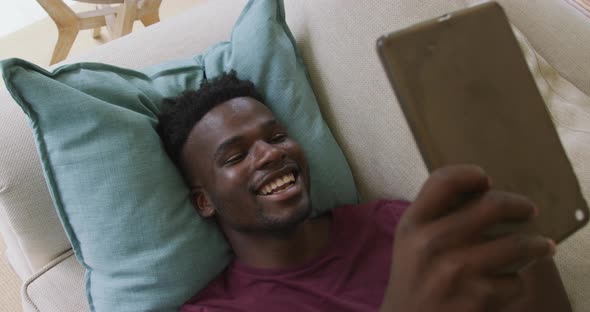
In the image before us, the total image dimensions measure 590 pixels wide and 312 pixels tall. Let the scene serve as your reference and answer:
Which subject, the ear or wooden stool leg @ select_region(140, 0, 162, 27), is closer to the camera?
the ear

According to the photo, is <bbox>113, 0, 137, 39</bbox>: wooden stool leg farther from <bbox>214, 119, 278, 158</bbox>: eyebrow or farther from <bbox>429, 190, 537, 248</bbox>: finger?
<bbox>429, 190, 537, 248</bbox>: finger

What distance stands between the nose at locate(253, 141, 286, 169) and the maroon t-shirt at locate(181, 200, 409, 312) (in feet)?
0.67

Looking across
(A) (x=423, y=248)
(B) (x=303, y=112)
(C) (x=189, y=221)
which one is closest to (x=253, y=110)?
(B) (x=303, y=112)

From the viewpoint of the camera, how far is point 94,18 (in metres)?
2.04

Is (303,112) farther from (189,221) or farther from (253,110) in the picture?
(189,221)

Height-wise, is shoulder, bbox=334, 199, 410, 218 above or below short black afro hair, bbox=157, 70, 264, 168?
below

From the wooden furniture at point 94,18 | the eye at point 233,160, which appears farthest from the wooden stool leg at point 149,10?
the eye at point 233,160

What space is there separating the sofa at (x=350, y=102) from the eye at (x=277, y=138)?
174 millimetres

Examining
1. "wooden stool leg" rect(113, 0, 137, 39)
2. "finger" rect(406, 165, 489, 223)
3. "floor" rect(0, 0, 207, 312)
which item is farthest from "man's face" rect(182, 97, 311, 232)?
"floor" rect(0, 0, 207, 312)

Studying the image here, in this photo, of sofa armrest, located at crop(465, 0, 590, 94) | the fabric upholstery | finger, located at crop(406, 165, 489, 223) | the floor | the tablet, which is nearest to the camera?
finger, located at crop(406, 165, 489, 223)

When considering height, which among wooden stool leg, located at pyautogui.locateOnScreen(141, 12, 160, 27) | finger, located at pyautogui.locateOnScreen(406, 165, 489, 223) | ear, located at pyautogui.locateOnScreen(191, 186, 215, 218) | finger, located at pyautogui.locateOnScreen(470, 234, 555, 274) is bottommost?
ear, located at pyautogui.locateOnScreen(191, 186, 215, 218)

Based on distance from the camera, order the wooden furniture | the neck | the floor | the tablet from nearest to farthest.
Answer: the tablet, the neck, the wooden furniture, the floor

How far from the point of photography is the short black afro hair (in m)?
0.85

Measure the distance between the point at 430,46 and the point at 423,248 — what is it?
234 mm
